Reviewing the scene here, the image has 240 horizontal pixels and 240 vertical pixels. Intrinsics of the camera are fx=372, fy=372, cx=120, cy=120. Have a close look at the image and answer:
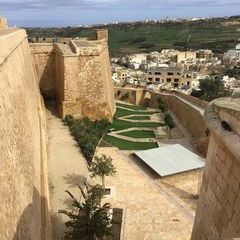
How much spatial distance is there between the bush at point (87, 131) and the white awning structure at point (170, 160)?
2.25 m

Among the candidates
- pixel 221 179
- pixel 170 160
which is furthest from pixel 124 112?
pixel 221 179

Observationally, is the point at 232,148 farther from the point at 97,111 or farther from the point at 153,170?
the point at 97,111

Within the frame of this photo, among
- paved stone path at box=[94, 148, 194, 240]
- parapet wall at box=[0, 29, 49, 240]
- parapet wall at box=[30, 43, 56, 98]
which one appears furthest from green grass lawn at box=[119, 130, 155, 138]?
parapet wall at box=[0, 29, 49, 240]

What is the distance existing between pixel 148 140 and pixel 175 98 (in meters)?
9.30

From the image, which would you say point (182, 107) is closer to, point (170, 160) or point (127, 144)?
point (127, 144)

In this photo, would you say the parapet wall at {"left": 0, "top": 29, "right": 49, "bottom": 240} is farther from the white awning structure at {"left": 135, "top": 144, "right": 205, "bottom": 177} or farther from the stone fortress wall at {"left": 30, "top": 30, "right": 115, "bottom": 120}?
the stone fortress wall at {"left": 30, "top": 30, "right": 115, "bottom": 120}

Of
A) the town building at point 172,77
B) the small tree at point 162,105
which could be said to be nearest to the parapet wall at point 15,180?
the small tree at point 162,105

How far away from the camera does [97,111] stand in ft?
66.0

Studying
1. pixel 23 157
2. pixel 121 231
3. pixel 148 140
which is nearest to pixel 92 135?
pixel 148 140

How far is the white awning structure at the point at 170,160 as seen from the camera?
15422 millimetres

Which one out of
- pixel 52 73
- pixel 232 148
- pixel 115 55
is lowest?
pixel 115 55

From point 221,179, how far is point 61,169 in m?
10.4

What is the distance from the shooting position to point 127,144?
1945 centimetres

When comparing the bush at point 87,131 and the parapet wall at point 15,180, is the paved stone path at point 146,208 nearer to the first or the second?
the bush at point 87,131
